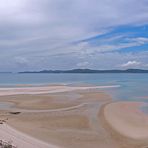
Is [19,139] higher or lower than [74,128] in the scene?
higher

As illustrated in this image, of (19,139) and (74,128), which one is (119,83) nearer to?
(74,128)

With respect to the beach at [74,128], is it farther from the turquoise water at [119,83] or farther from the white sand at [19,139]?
the turquoise water at [119,83]

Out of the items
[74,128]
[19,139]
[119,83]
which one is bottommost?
[74,128]

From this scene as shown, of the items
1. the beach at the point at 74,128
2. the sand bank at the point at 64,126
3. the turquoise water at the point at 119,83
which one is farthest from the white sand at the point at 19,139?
the turquoise water at the point at 119,83

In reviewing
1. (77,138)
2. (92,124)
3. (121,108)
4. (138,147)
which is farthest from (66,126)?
(121,108)

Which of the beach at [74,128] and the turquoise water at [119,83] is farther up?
the turquoise water at [119,83]

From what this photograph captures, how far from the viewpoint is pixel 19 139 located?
55.8 feet

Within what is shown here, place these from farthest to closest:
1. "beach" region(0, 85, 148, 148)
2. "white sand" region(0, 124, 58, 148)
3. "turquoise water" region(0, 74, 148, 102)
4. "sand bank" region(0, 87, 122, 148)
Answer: "turquoise water" region(0, 74, 148, 102) < "sand bank" region(0, 87, 122, 148) < "beach" region(0, 85, 148, 148) < "white sand" region(0, 124, 58, 148)

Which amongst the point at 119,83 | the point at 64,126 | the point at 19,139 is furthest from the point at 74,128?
the point at 119,83

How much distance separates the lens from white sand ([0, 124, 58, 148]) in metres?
15.8

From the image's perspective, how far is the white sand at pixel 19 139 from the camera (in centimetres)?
1580

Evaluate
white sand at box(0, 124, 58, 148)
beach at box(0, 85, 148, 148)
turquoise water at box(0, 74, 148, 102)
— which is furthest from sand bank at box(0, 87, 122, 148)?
turquoise water at box(0, 74, 148, 102)

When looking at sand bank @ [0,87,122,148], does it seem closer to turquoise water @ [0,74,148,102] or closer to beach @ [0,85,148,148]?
beach @ [0,85,148,148]

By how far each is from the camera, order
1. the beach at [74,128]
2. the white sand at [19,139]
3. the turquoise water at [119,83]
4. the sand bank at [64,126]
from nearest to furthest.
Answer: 1. the white sand at [19,139]
2. the beach at [74,128]
3. the sand bank at [64,126]
4. the turquoise water at [119,83]
